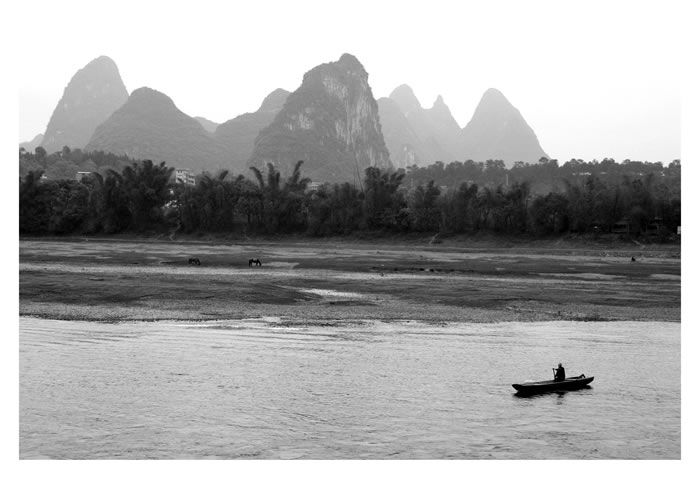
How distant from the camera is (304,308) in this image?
3091 cm

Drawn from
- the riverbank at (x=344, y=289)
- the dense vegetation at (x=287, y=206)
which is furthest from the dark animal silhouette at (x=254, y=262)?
the dense vegetation at (x=287, y=206)

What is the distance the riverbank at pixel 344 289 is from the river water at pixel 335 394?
334 centimetres

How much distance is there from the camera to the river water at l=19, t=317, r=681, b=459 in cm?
1451

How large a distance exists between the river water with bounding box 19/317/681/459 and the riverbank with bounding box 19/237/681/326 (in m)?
3.34

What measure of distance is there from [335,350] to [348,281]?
19.0 m

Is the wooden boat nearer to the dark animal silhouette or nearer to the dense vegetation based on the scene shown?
the dark animal silhouette

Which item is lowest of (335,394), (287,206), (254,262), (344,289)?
(335,394)

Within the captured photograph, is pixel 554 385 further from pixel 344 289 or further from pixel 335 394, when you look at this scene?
pixel 344 289

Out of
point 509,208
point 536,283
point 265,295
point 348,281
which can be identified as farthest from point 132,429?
point 509,208

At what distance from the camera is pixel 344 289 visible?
37594mm

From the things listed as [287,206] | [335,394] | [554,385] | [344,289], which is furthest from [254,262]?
[287,206]

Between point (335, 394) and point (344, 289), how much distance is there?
19.8 meters

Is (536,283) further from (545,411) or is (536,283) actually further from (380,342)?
(545,411)

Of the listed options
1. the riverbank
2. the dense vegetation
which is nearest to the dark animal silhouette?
the riverbank
